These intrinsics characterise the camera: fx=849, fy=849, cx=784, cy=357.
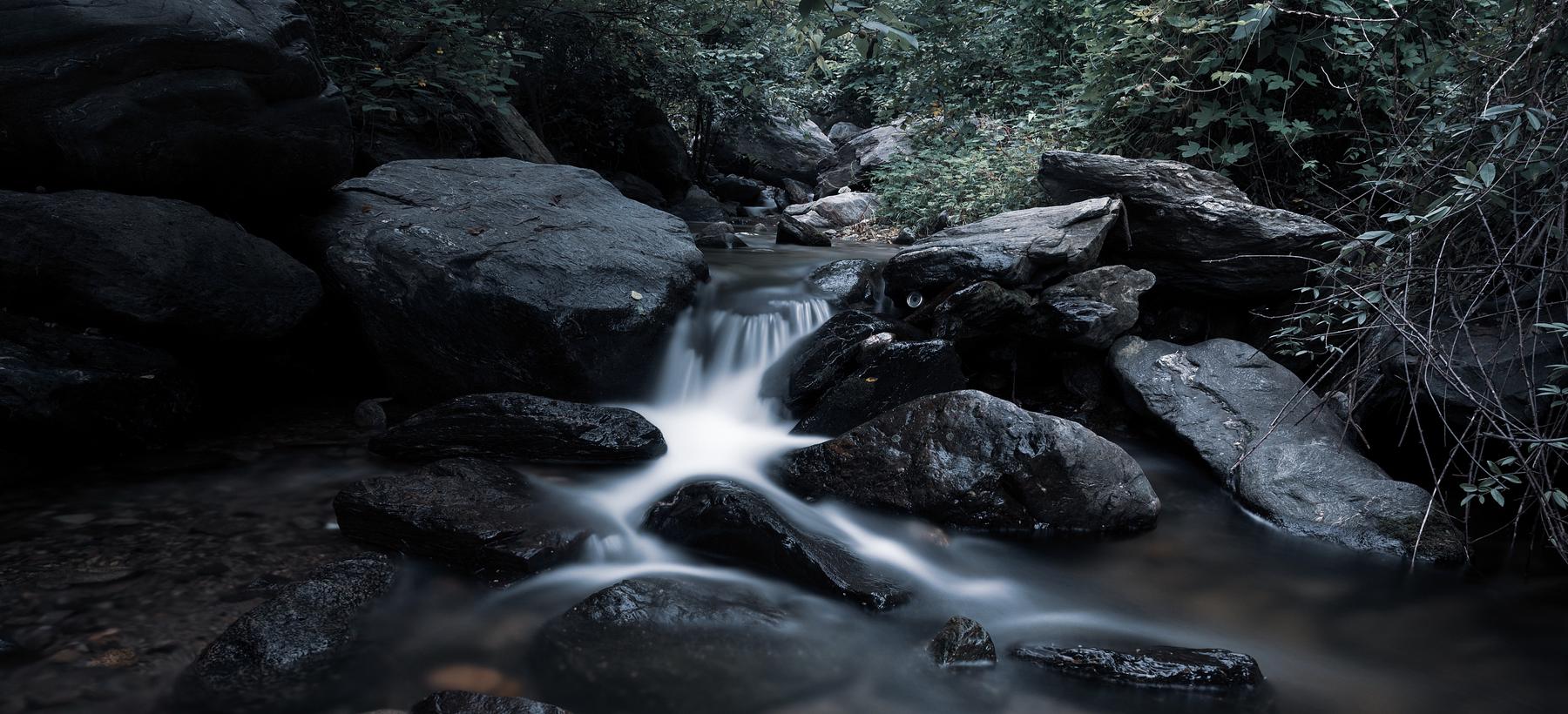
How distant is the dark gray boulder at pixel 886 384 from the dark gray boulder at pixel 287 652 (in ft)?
9.58

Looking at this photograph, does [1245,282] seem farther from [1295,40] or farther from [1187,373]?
[1295,40]

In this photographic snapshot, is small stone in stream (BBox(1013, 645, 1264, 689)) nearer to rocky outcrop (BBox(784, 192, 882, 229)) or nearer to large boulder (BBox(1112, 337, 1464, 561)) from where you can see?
large boulder (BBox(1112, 337, 1464, 561))

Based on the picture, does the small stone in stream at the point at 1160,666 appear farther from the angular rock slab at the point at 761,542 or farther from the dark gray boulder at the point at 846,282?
the dark gray boulder at the point at 846,282

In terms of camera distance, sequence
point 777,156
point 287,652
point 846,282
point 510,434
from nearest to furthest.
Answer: point 287,652 → point 510,434 → point 846,282 → point 777,156

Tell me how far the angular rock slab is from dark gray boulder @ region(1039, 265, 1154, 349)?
8.64ft

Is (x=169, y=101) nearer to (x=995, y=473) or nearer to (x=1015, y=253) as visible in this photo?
(x=995, y=473)

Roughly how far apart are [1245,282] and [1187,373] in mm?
1022

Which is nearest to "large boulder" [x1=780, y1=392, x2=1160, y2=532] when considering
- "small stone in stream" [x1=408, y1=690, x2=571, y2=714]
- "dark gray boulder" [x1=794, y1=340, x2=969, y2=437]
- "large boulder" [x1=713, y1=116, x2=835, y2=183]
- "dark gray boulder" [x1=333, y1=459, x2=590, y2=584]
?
"dark gray boulder" [x1=794, y1=340, x2=969, y2=437]

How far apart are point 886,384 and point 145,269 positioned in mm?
4231

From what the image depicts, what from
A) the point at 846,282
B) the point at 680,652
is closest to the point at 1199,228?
the point at 846,282

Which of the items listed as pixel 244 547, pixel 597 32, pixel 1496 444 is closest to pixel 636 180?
pixel 597 32

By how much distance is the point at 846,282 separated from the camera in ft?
23.3

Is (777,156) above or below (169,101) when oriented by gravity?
above

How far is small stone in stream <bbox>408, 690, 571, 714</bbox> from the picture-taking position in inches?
102
